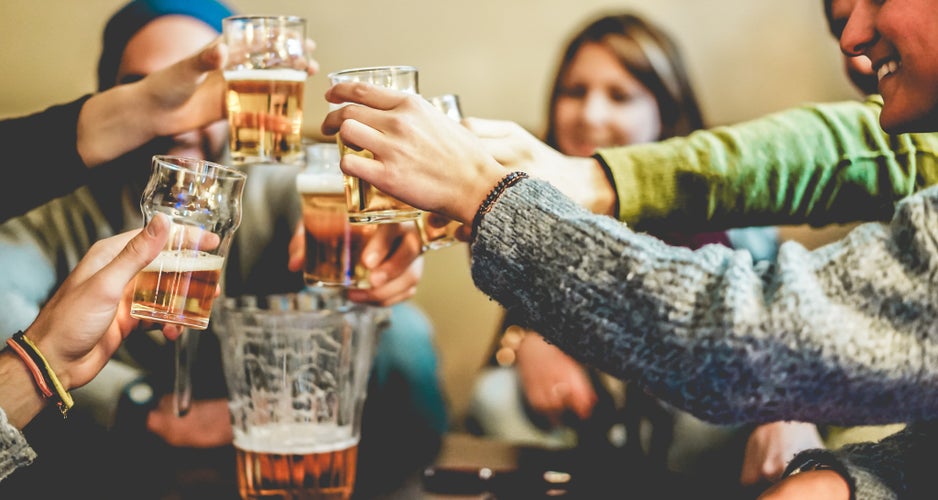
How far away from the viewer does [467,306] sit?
2586mm

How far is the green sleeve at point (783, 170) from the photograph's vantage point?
1.27 meters

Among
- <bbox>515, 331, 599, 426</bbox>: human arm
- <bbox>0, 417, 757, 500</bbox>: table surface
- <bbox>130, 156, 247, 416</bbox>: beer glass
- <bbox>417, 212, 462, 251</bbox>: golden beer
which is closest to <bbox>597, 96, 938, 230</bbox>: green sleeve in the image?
<bbox>417, 212, 462, 251</bbox>: golden beer

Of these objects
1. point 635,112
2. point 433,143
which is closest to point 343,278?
point 433,143

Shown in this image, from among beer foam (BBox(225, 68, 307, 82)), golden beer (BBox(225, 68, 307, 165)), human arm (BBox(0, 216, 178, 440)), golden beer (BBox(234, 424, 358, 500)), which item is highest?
beer foam (BBox(225, 68, 307, 82))

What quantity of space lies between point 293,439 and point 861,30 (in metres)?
0.78

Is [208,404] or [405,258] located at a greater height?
[405,258]

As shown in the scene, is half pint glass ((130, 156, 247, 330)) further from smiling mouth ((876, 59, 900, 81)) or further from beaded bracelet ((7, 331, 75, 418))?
smiling mouth ((876, 59, 900, 81))

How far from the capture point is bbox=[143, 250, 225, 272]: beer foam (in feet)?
2.78

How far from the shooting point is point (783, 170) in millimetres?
1286

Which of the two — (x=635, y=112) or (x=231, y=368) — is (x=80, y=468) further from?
(x=635, y=112)

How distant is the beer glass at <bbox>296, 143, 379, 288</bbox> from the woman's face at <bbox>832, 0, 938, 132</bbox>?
0.64 meters

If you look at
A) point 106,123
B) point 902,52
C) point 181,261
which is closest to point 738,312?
point 902,52

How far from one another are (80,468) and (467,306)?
5.32 ft

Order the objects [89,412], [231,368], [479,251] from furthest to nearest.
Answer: [89,412] < [231,368] < [479,251]
